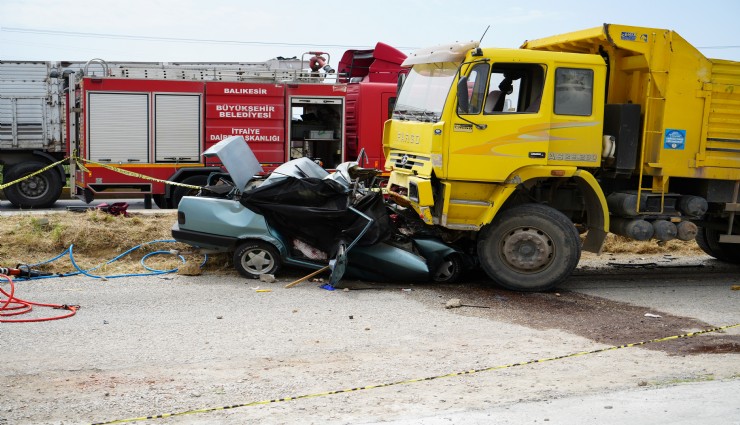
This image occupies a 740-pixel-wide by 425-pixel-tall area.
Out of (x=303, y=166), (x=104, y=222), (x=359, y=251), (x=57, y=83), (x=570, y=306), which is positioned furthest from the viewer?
(x=57, y=83)

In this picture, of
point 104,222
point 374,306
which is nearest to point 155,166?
point 104,222

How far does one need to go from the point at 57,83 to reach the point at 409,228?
11826 millimetres

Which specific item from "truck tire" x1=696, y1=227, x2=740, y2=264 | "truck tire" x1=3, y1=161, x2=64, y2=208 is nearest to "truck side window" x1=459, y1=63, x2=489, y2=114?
"truck tire" x1=696, y1=227, x2=740, y2=264

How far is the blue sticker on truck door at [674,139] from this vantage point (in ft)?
32.0

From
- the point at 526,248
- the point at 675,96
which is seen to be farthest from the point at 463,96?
the point at 675,96

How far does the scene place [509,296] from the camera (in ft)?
30.9

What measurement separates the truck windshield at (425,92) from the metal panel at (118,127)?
23.6ft

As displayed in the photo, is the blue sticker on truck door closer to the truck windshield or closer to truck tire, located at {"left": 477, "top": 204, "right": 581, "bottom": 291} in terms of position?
truck tire, located at {"left": 477, "top": 204, "right": 581, "bottom": 291}

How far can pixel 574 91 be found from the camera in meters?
9.45

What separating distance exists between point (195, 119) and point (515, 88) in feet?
28.1

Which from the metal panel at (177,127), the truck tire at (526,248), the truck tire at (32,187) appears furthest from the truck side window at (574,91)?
the truck tire at (32,187)

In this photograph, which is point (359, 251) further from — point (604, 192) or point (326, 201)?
point (604, 192)

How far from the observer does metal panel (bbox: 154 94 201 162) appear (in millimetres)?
16172

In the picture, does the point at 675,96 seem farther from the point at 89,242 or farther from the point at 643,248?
the point at 89,242
